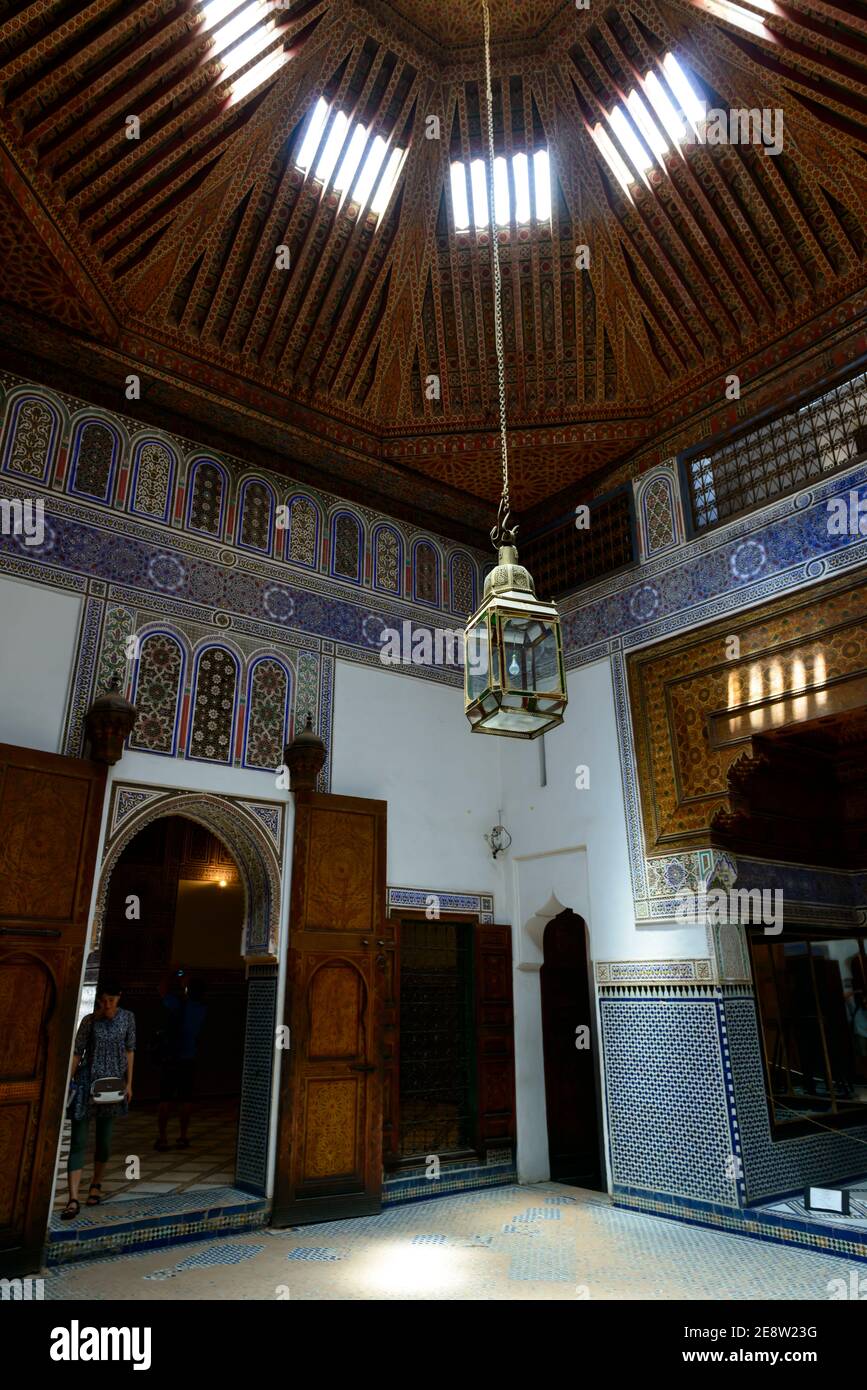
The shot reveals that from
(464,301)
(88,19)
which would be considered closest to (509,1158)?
(464,301)

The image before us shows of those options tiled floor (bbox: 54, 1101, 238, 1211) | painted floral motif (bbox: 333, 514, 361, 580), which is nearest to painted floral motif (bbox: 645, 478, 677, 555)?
painted floral motif (bbox: 333, 514, 361, 580)

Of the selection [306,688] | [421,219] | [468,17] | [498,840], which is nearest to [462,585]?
[306,688]

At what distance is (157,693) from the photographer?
4305mm

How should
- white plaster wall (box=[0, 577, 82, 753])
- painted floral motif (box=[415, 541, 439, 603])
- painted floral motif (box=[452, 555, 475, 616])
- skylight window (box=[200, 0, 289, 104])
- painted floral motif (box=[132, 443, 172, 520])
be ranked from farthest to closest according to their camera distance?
painted floral motif (box=[452, 555, 475, 616])
painted floral motif (box=[415, 541, 439, 603])
painted floral motif (box=[132, 443, 172, 520])
white plaster wall (box=[0, 577, 82, 753])
skylight window (box=[200, 0, 289, 104])

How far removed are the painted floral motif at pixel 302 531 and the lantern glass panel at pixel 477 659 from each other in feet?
8.16

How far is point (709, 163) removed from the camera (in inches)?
161

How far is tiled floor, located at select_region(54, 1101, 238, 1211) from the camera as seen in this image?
4117mm

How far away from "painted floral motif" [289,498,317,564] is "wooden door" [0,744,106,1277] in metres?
1.84

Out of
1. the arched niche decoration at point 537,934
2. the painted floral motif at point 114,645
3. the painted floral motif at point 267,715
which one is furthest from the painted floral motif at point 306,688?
the arched niche decoration at point 537,934

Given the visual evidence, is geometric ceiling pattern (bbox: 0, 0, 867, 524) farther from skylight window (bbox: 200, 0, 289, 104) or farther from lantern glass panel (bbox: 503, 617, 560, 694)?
lantern glass panel (bbox: 503, 617, 560, 694)

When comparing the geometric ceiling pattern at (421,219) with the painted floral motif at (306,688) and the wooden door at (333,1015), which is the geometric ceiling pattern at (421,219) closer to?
the painted floral motif at (306,688)

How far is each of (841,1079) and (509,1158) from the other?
1932 millimetres

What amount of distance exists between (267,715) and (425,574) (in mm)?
1607
